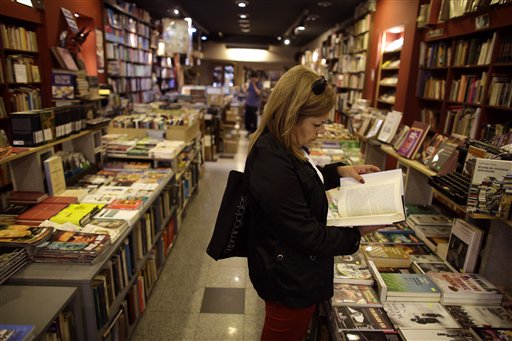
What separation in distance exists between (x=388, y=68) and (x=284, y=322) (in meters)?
5.46

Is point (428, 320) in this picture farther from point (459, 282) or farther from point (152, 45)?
point (152, 45)

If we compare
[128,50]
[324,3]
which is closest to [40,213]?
[128,50]

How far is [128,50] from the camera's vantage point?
7.82 metres

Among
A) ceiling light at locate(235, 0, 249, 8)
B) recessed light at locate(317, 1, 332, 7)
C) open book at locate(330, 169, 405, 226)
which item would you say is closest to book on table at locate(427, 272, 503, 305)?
open book at locate(330, 169, 405, 226)

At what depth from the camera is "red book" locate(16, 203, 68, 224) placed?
6.84ft

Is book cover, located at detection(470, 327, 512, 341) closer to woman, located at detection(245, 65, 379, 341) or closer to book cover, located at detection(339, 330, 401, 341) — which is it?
book cover, located at detection(339, 330, 401, 341)

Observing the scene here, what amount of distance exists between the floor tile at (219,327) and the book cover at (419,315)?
1.28 m

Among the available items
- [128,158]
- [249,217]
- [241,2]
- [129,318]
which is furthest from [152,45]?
[249,217]

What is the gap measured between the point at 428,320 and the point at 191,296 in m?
1.98

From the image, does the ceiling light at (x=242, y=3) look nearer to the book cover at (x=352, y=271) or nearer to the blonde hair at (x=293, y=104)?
the book cover at (x=352, y=271)

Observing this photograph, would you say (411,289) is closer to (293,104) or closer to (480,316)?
(480,316)

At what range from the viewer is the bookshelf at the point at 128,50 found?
22.1 ft

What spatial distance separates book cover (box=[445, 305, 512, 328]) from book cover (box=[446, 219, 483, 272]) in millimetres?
232

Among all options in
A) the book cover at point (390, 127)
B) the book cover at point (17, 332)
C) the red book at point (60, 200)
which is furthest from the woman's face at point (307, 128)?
the book cover at point (390, 127)
